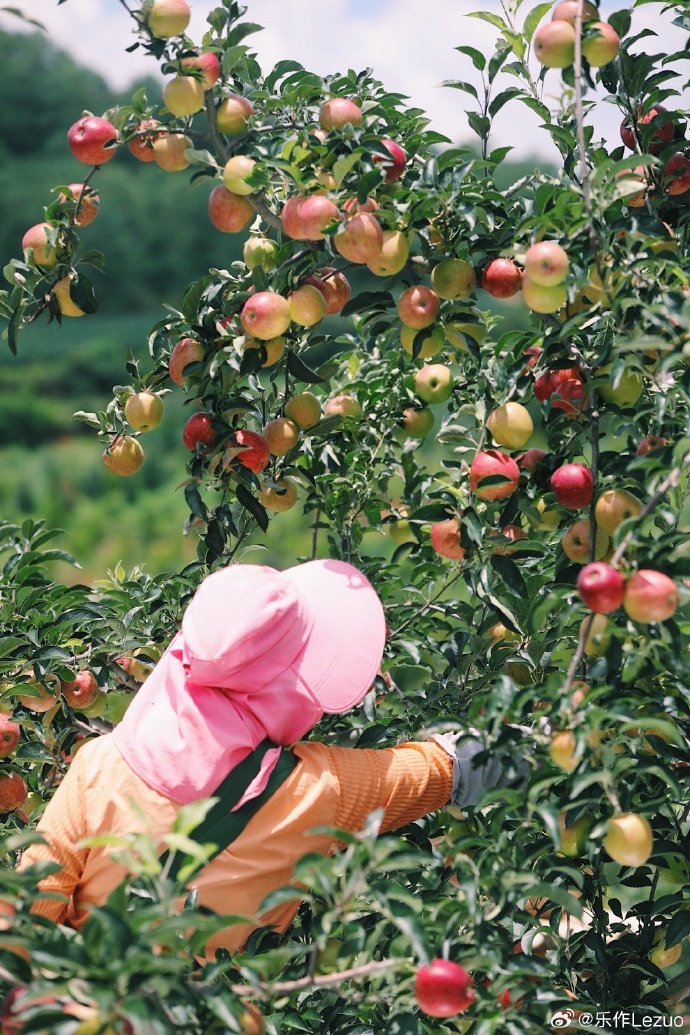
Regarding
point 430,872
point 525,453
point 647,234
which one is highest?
point 647,234

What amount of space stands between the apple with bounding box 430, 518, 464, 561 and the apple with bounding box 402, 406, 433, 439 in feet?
0.82

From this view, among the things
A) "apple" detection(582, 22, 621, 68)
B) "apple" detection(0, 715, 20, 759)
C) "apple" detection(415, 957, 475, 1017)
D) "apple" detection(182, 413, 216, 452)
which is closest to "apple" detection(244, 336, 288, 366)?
"apple" detection(182, 413, 216, 452)

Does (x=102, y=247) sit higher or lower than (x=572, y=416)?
higher

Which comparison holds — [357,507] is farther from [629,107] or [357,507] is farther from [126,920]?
[126,920]

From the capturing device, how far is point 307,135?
3.98 feet

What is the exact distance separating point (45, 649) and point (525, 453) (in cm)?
63

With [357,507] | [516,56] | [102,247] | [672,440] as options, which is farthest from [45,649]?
[102,247]

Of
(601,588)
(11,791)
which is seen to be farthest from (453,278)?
(11,791)

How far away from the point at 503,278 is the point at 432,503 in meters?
0.28

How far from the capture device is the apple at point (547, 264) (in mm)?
1052

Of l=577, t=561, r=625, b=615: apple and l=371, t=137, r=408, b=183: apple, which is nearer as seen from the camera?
l=577, t=561, r=625, b=615: apple

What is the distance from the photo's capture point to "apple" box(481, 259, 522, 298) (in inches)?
47.8

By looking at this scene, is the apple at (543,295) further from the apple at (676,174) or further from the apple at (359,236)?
the apple at (676,174)

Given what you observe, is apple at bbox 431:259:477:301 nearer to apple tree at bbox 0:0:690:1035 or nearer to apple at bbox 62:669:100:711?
apple tree at bbox 0:0:690:1035
